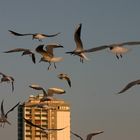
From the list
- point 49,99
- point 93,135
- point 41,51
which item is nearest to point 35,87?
point 49,99

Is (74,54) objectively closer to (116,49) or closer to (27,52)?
(116,49)

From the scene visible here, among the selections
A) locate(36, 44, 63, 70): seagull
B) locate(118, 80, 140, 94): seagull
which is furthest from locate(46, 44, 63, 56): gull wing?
locate(118, 80, 140, 94): seagull

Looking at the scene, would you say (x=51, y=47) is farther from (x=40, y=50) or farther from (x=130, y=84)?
(x=130, y=84)

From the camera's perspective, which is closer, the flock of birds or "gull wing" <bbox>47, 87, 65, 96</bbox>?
the flock of birds

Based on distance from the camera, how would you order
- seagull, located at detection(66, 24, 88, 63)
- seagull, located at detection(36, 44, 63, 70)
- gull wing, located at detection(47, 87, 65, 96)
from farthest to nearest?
gull wing, located at detection(47, 87, 65, 96), seagull, located at detection(36, 44, 63, 70), seagull, located at detection(66, 24, 88, 63)

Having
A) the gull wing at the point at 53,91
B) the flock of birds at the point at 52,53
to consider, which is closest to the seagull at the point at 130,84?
the flock of birds at the point at 52,53

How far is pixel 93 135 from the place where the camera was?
35875 mm

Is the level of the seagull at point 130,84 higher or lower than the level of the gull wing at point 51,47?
lower

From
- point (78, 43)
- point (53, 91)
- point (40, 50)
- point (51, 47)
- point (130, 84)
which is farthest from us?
point (53, 91)

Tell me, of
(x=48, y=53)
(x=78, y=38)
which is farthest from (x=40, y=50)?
(x=78, y=38)

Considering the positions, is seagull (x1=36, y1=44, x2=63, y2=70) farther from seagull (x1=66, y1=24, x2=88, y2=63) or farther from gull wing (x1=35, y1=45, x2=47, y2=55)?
seagull (x1=66, y1=24, x2=88, y2=63)

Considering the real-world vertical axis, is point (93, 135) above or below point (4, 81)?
below

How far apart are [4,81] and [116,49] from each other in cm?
874

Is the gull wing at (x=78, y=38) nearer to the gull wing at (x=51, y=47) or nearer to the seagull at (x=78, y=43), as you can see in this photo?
the seagull at (x=78, y=43)
